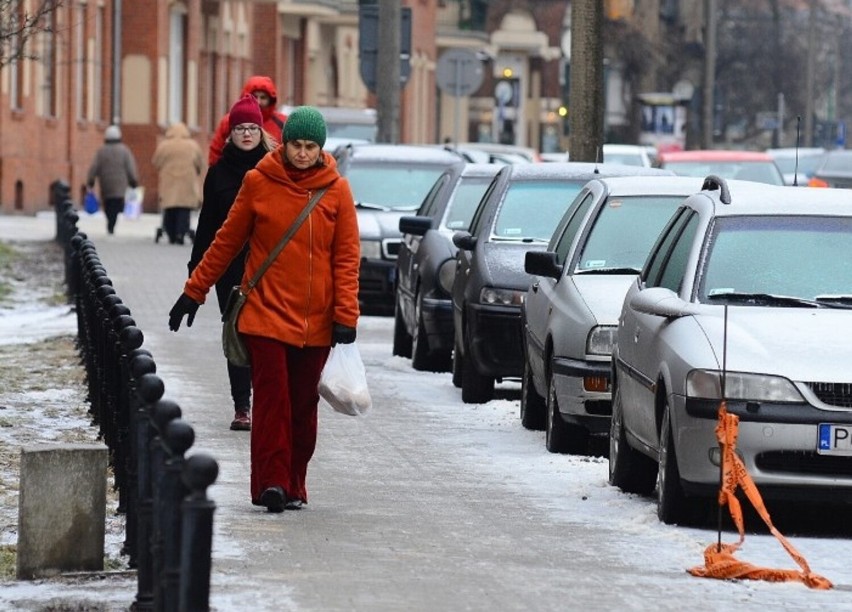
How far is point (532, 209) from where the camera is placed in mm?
16891

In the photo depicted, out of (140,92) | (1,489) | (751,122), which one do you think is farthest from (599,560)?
(751,122)

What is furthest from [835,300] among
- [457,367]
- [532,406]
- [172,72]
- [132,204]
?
[172,72]

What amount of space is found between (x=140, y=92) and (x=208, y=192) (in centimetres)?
3834

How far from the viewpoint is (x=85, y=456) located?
9250mm

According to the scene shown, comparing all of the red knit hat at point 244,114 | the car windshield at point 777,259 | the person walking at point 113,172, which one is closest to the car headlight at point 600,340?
the car windshield at point 777,259

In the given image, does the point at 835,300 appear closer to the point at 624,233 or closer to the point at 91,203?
the point at 624,233

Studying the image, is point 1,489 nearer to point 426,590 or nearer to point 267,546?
point 267,546

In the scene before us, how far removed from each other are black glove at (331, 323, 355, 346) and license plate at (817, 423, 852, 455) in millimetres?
1965

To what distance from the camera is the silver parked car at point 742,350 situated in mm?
10188

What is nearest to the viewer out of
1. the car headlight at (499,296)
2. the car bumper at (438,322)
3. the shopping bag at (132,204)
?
the car headlight at (499,296)

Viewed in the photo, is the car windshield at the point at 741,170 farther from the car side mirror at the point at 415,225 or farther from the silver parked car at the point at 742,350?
the silver parked car at the point at 742,350

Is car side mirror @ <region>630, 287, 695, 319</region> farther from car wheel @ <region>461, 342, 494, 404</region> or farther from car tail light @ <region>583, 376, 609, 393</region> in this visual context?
car wheel @ <region>461, 342, 494, 404</region>

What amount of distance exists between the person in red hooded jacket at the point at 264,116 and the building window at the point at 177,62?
37865mm

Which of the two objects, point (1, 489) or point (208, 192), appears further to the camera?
point (208, 192)
